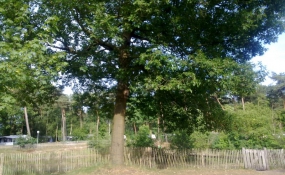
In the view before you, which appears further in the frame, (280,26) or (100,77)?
(100,77)

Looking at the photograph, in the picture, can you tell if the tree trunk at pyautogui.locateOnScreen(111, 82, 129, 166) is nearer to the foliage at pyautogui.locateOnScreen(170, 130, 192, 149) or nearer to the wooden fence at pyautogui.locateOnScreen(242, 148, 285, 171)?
the wooden fence at pyautogui.locateOnScreen(242, 148, 285, 171)

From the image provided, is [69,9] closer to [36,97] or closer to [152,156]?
[36,97]

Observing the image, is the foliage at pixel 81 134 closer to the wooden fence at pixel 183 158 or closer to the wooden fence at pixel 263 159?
the wooden fence at pixel 183 158

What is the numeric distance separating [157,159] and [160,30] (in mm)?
8049

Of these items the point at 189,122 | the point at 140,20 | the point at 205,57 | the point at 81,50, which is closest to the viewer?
the point at 205,57

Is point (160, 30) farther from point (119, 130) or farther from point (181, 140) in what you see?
point (181, 140)

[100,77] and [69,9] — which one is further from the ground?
[69,9]

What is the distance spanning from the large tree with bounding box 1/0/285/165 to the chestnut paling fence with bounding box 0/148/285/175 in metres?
3.28

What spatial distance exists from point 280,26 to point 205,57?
4176 mm

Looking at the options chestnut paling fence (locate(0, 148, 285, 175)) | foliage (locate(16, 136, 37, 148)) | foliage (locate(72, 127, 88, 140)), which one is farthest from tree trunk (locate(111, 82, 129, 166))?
foliage (locate(72, 127, 88, 140))

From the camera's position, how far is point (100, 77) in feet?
42.3

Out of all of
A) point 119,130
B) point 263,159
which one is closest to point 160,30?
point 119,130

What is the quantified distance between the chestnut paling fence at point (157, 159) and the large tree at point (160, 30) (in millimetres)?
3284

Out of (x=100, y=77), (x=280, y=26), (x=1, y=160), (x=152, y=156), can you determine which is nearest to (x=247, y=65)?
(x=280, y=26)
